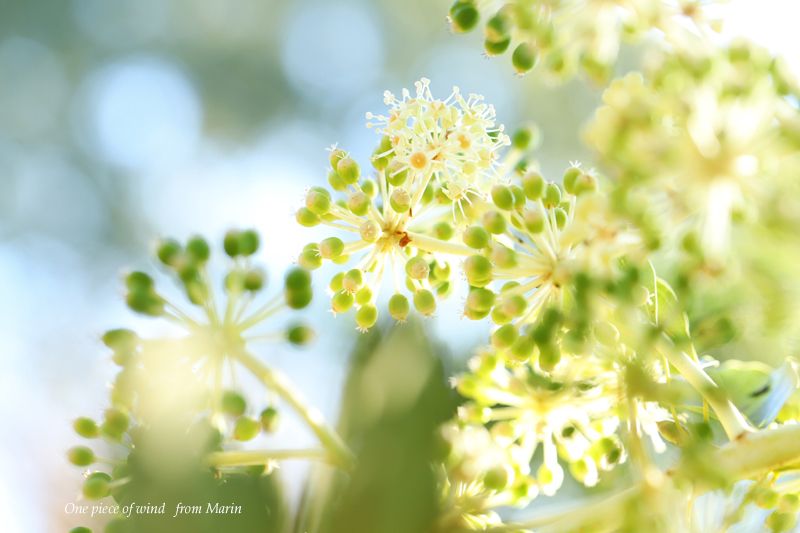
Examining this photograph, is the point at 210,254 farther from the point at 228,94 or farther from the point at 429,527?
the point at 228,94

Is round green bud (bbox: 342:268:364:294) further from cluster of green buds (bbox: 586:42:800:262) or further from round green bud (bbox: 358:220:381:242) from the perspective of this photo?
cluster of green buds (bbox: 586:42:800:262)

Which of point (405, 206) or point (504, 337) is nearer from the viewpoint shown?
point (504, 337)

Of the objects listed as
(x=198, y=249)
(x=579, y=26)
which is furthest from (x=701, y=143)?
A: (x=198, y=249)

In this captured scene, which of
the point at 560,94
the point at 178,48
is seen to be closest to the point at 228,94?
the point at 178,48

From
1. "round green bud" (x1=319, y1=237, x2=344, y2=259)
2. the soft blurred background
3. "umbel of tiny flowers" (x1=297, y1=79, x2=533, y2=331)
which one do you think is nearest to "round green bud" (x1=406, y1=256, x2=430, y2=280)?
"umbel of tiny flowers" (x1=297, y1=79, x2=533, y2=331)

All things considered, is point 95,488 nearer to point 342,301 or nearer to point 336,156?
point 342,301

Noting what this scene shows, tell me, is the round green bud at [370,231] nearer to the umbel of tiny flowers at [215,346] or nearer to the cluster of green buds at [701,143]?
the umbel of tiny flowers at [215,346]
